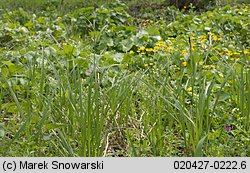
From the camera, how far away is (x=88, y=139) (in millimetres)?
2098

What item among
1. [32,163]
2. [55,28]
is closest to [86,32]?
[55,28]

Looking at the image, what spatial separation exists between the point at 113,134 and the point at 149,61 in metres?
1.37

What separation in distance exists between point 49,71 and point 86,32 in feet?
7.44

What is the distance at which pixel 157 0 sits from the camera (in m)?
8.66

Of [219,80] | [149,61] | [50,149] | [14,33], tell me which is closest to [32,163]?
[50,149]

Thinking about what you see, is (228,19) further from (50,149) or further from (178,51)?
(50,149)

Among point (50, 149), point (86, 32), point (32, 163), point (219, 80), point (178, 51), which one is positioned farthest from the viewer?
point (86, 32)

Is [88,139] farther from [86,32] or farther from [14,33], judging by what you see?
[86,32]

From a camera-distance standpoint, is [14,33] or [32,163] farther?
[14,33]

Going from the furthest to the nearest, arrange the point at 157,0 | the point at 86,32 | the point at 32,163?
the point at 157,0, the point at 86,32, the point at 32,163

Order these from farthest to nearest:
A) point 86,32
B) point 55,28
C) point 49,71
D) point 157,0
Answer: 1. point 157,0
2. point 86,32
3. point 55,28
4. point 49,71

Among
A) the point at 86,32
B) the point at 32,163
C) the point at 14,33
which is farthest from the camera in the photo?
the point at 86,32

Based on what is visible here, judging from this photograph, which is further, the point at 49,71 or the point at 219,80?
the point at 49,71

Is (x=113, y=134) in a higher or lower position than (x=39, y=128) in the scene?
lower
